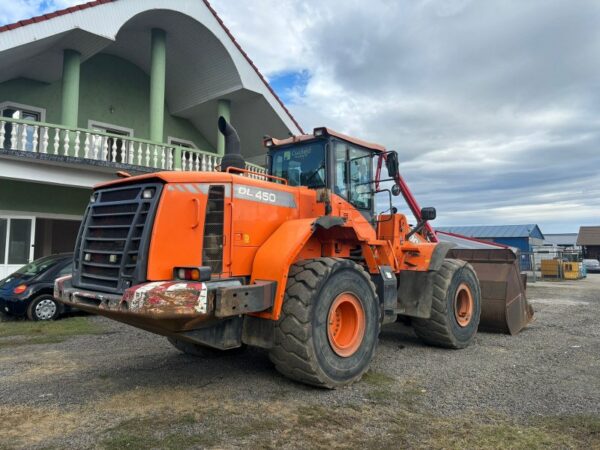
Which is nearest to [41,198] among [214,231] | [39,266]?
[39,266]

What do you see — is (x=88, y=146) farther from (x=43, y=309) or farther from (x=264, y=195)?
(x=264, y=195)

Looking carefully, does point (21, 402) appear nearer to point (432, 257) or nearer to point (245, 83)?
point (432, 257)

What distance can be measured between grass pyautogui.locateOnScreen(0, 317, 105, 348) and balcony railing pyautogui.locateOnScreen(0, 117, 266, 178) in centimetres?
387

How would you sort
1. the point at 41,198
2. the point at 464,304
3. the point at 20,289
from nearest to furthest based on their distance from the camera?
1. the point at 464,304
2. the point at 20,289
3. the point at 41,198

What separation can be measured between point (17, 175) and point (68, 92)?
269 cm

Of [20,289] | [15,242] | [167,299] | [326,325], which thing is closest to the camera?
[167,299]

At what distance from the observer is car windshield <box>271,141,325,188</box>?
19.0 feet

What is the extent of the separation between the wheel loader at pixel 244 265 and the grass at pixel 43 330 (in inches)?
120

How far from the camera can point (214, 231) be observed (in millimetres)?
4336

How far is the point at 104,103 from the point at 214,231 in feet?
39.5

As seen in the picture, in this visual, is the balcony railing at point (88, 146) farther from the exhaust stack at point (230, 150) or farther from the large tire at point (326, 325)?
the large tire at point (326, 325)

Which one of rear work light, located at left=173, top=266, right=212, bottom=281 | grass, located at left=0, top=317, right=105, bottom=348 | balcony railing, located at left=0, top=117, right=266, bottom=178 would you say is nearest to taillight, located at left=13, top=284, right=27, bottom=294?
grass, located at left=0, top=317, right=105, bottom=348

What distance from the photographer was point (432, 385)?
4883mm

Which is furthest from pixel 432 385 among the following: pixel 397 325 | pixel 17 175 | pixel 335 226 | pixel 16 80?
pixel 16 80
